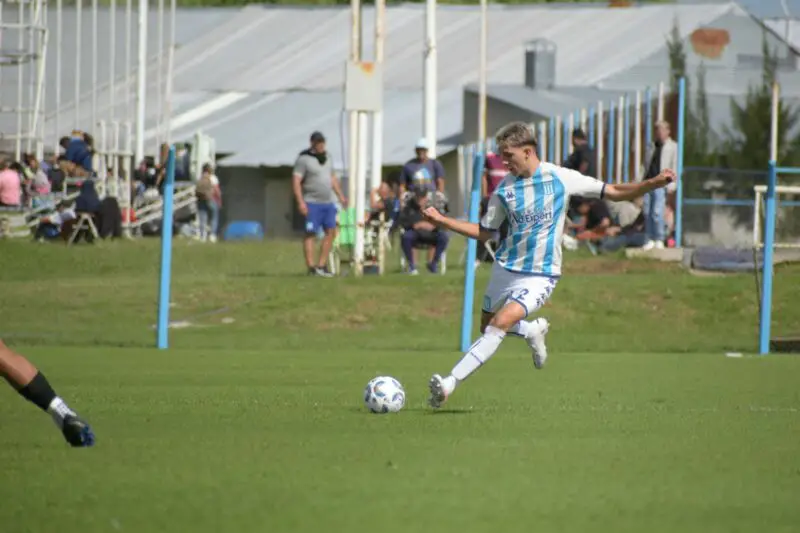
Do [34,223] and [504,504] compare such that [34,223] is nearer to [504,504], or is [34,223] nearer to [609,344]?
[609,344]

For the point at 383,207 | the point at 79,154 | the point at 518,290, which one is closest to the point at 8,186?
the point at 79,154

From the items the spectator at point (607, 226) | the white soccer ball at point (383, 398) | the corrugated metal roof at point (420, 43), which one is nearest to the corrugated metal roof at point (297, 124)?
the corrugated metal roof at point (420, 43)

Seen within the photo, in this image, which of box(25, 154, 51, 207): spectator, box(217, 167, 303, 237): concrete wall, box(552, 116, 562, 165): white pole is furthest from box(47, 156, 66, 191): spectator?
box(217, 167, 303, 237): concrete wall

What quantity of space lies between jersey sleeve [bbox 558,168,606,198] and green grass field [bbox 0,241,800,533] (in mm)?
1406

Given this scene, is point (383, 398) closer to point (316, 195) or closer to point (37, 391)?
point (37, 391)

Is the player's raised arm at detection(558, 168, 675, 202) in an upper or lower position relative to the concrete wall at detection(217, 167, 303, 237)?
lower

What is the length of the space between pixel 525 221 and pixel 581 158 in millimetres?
16221

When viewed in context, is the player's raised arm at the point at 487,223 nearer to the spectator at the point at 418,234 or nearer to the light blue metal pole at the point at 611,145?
the spectator at the point at 418,234

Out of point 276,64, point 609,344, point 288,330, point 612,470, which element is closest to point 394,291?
point 288,330

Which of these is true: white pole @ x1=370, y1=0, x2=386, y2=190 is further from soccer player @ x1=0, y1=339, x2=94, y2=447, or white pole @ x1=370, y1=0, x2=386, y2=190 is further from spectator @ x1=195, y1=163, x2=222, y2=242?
soccer player @ x1=0, y1=339, x2=94, y2=447

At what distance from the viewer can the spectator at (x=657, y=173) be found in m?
26.5

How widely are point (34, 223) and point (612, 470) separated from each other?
103ft

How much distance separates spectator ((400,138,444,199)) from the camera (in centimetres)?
2802

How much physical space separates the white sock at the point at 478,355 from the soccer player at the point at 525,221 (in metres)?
0.06
